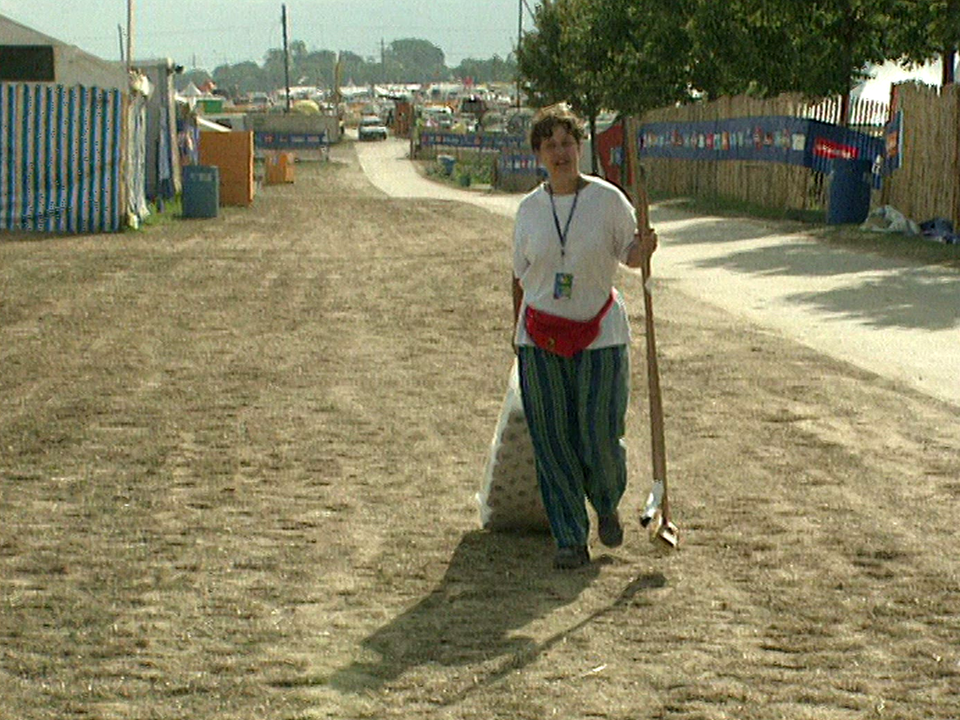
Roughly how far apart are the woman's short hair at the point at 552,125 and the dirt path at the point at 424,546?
156cm

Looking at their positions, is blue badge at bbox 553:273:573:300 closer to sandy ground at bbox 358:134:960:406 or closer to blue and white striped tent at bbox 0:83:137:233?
sandy ground at bbox 358:134:960:406

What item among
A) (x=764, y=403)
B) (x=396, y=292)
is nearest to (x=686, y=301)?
(x=396, y=292)

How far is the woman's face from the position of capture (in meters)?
6.45

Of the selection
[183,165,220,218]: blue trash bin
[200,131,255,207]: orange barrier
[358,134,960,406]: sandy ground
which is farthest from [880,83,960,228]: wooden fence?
[200,131,255,207]: orange barrier

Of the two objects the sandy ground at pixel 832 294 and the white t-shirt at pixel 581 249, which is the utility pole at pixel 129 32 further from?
the white t-shirt at pixel 581 249

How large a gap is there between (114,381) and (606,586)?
5727 millimetres

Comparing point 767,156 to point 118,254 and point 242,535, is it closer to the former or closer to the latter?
point 118,254

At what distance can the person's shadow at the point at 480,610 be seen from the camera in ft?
18.0

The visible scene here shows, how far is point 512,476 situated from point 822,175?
75.0 ft

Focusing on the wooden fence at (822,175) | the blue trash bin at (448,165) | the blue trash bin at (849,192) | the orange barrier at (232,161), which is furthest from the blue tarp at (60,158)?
the blue trash bin at (448,165)

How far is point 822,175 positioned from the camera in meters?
29.1

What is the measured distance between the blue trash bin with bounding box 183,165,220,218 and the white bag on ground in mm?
25091

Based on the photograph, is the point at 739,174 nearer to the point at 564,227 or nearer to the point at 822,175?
the point at 822,175

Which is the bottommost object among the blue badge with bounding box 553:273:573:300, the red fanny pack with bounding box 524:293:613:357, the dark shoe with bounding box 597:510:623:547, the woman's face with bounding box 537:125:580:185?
the dark shoe with bounding box 597:510:623:547
